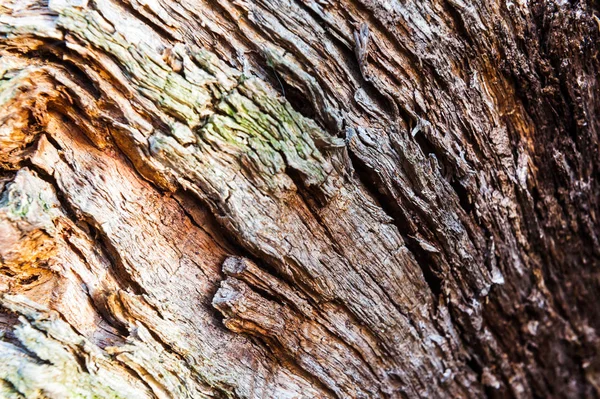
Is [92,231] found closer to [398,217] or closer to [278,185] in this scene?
[278,185]

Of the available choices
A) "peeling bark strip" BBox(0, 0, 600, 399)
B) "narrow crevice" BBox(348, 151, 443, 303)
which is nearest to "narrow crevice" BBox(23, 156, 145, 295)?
"peeling bark strip" BBox(0, 0, 600, 399)

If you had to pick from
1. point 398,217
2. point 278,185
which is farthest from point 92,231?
point 398,217

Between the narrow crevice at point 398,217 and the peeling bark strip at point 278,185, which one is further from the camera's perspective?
the narrow crevice at point 398,217

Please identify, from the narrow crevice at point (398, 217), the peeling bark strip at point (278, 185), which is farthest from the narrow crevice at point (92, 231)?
the narrow crevice at point (398, 217)

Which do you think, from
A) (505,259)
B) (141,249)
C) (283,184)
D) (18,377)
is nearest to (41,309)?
(18,377)

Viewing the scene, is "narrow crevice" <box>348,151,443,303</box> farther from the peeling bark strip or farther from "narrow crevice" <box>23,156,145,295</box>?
"narrow crevice" <box>23,156,145,295</box>

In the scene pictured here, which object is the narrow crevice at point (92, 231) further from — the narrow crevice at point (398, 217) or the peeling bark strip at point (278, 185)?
the narrow crevice at point (398, 217)

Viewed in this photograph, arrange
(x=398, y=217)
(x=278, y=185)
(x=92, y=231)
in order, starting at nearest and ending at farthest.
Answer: (x=92, y=231) < (x=278, y=185) < (x=398, y=217)

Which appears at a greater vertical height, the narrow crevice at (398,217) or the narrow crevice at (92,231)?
the narrow crevice at (398,217)
